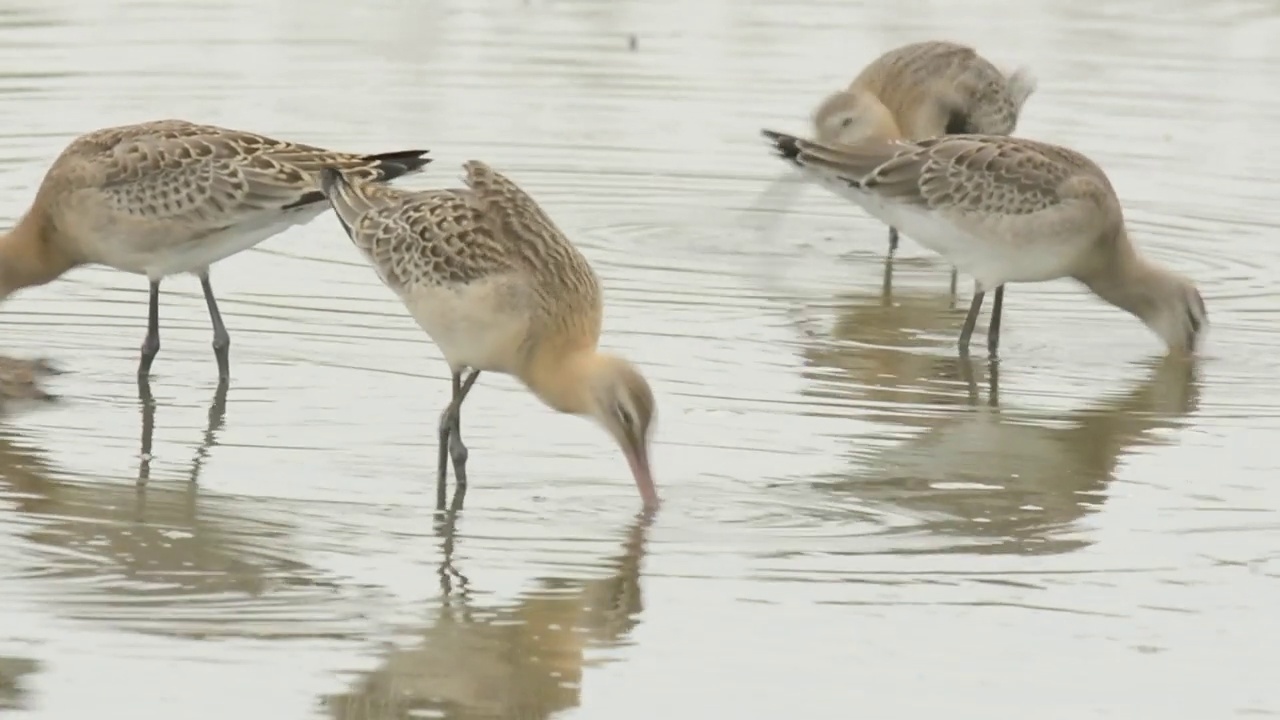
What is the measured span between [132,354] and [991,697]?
16.2 feet

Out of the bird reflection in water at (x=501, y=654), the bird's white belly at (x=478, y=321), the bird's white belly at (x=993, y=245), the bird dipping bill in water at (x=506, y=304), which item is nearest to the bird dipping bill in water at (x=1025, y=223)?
the bird's white belly at (x=993, y=245)

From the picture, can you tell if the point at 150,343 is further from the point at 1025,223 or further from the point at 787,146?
the point at 1025,223

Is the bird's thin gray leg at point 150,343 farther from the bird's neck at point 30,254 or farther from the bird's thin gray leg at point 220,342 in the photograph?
the bird's neck at point 30,254

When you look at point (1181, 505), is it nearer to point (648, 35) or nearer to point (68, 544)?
point (68, 544)

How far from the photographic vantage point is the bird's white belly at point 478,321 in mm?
8547

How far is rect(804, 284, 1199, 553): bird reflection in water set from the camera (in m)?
8.48

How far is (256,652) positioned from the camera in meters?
6.88

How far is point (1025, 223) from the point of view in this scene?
442 inches

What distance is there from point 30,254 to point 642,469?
3411mm

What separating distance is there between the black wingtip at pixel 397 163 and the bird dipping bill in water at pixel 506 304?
0.72 metres

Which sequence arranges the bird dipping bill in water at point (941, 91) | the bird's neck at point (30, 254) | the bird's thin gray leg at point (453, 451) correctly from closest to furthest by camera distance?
1. the bird's thin gray leg at point (453, 451)
2. the bird's neck at point (30, 254)
3. the bird dipping bill in water at point (941, 91)

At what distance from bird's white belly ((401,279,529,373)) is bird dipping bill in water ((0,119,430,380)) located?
4.47 ft

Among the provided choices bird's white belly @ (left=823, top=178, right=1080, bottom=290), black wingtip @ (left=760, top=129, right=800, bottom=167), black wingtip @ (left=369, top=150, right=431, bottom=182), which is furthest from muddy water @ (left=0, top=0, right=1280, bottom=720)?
black wingtip @ (left=369, top=150, right=431, bottom=182)

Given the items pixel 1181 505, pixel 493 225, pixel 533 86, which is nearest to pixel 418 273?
pixel 493 225
